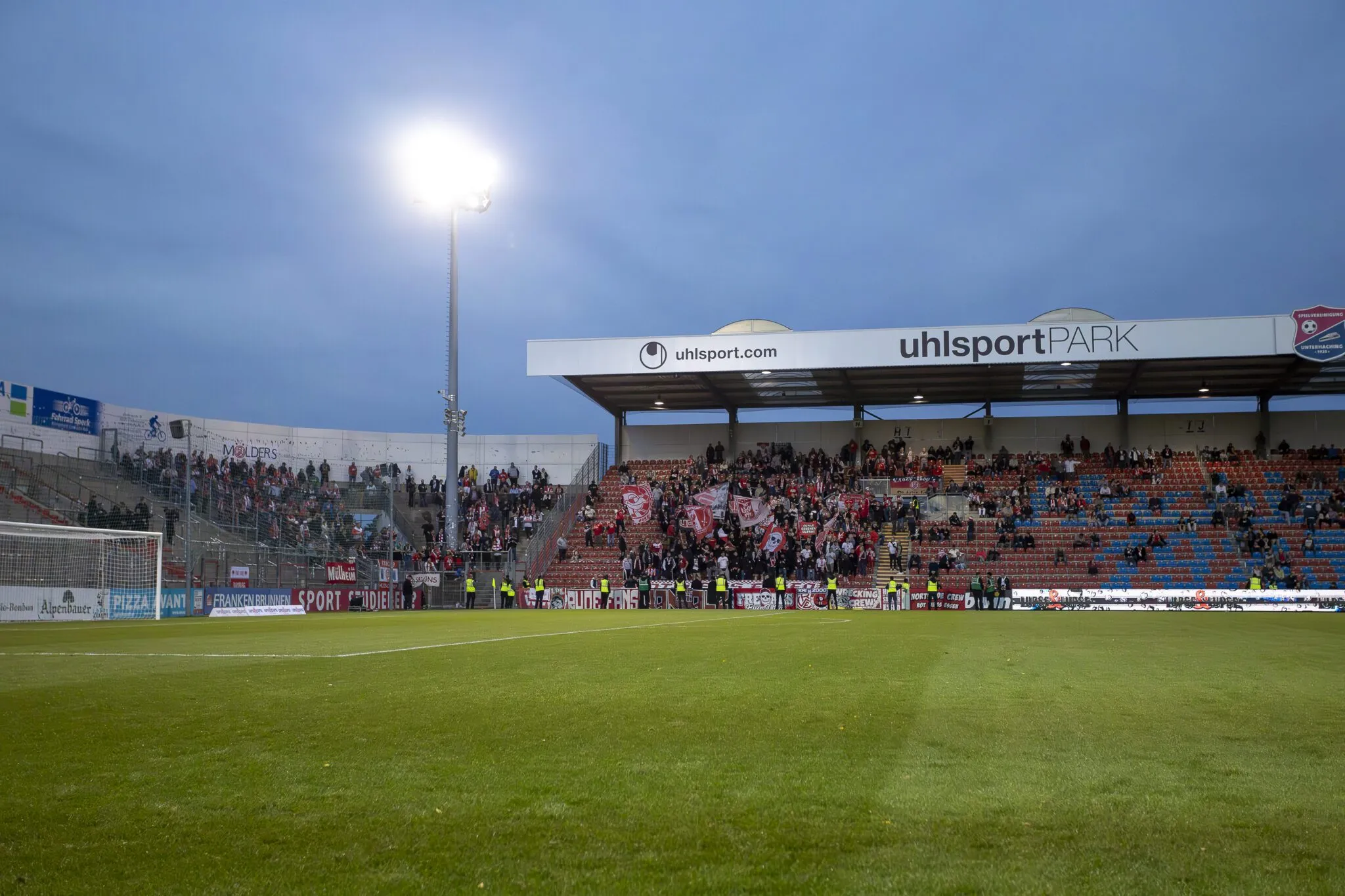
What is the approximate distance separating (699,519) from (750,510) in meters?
2.27

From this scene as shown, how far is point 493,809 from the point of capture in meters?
4.75

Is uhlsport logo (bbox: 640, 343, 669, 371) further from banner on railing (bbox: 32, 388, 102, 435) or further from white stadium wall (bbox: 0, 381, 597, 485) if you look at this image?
banner on railing (bbox: 32, 388, 102, 435)

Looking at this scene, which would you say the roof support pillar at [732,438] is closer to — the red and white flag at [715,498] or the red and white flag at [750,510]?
the red and white flag at [715,498]

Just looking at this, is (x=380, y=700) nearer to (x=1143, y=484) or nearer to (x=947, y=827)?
(x=947, y=827)

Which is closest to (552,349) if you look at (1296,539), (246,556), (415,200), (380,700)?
(415,200)

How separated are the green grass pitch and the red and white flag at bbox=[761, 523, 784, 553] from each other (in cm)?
3206

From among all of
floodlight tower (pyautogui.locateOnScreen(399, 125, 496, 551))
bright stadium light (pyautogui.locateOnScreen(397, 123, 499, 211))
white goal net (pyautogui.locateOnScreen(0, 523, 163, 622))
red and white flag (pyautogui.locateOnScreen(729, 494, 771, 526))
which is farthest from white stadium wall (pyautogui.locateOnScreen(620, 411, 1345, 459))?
white goal net (pyautogui.locateOnScreen(0, 523, 163, 622))

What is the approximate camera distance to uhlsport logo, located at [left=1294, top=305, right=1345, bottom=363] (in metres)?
40.5

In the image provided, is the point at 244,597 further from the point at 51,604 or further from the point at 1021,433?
the point at 1021,433

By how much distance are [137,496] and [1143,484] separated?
40.2 metres

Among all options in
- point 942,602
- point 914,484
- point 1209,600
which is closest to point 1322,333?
point 1209,600

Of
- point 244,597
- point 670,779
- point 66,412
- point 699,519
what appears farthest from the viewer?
point 699,519

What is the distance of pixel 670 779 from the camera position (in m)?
5.38

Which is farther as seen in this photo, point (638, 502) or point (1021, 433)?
point (1021, 433)
